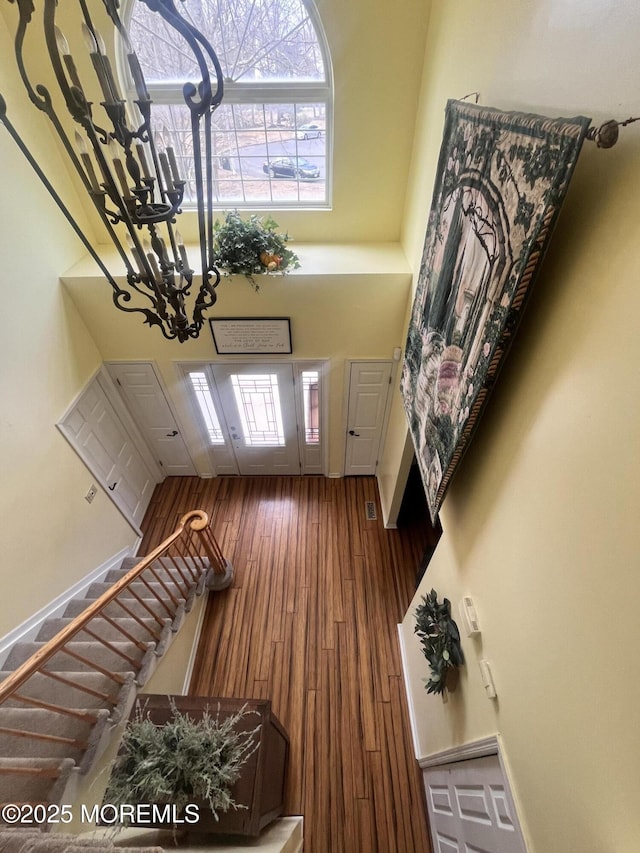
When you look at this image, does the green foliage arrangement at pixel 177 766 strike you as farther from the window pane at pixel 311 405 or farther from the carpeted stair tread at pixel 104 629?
the window pane at pixel 311 405

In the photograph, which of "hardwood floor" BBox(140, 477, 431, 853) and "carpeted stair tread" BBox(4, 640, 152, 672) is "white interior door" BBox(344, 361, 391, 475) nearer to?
"hardwood floor" BBox(140, 477, 431, 853)

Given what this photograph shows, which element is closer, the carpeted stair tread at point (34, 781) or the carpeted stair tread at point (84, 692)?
the carpeted stair tread at point (34, 781)

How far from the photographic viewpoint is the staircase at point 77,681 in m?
1.72

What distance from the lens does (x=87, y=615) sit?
1.88 meters

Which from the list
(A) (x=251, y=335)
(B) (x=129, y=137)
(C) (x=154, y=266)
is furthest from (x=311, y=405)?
(B) (x=129, y=137)

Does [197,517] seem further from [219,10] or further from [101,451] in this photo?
[219,10]

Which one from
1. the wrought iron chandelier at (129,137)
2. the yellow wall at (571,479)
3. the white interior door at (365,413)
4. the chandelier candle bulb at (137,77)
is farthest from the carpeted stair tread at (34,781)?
the white interior door at (365,413)

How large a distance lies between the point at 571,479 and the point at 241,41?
3850 millimetres

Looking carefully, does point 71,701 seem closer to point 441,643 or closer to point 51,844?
point 51,844

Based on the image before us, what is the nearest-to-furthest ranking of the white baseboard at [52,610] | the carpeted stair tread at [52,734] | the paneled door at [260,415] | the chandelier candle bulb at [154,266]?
1. the chandelier candle bulb at [154,266]
2. the carpeted stair tread at [52,734]
3. the white baseboard at [52,610]
4. the paneled door at [260,415]

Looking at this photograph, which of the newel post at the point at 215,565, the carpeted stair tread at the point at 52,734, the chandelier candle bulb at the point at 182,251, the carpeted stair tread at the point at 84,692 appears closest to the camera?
the chandelier candle bulb at the point at 182,251

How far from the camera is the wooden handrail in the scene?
1.51 metres

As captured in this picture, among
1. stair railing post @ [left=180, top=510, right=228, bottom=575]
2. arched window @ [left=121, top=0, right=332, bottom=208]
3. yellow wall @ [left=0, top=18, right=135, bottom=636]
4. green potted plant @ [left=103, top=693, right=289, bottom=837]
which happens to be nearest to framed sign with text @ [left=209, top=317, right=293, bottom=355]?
arched window @ [left=121, top=0, right=332, bottom=208]

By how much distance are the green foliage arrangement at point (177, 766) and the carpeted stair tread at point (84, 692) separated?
13.0 inches
